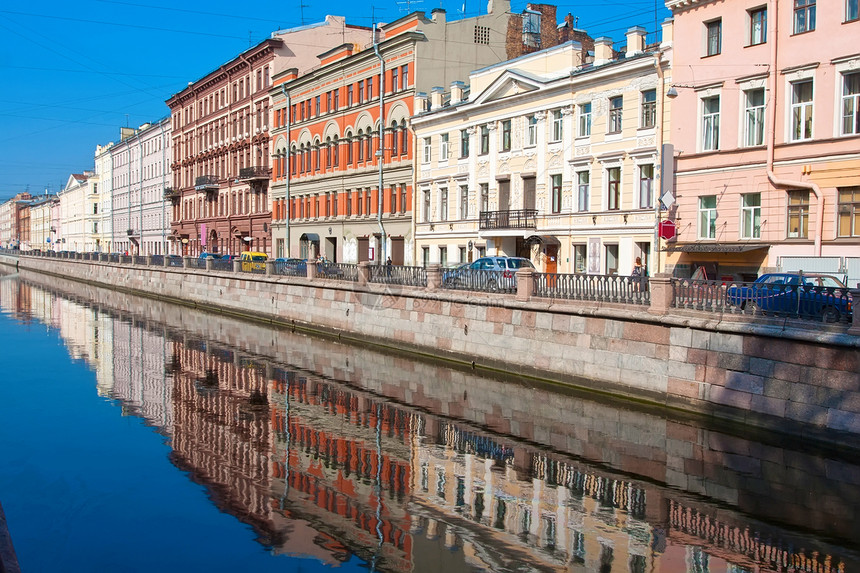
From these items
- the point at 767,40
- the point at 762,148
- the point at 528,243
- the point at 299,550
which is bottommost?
the point at 299,550

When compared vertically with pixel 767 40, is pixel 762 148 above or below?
below

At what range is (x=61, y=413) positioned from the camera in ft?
66.8

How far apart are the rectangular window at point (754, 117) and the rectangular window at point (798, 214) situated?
202 centimetres

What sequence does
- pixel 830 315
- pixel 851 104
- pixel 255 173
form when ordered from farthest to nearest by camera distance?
pixel 255 173 < pixel 851 104 < pixel 830 315

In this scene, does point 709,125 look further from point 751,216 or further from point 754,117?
point 751,216

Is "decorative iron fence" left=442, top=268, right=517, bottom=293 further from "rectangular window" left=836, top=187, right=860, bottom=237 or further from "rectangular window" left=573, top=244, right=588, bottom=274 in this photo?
"rectangular window" left=836, top=187, right=860, bottom=237

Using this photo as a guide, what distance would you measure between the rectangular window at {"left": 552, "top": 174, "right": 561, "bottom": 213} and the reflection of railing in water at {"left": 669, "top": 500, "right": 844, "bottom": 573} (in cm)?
2247

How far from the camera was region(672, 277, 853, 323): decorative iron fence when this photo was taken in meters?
15.8

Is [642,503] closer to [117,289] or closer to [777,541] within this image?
[777,541]

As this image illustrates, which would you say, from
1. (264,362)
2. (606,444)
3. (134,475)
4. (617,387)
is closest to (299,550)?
(134,475)

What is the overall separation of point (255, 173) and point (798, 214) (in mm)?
44985

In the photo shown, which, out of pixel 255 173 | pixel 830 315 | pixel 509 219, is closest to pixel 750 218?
pixel 830 315

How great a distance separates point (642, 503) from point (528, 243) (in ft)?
78.0

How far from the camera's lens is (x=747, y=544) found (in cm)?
1164
